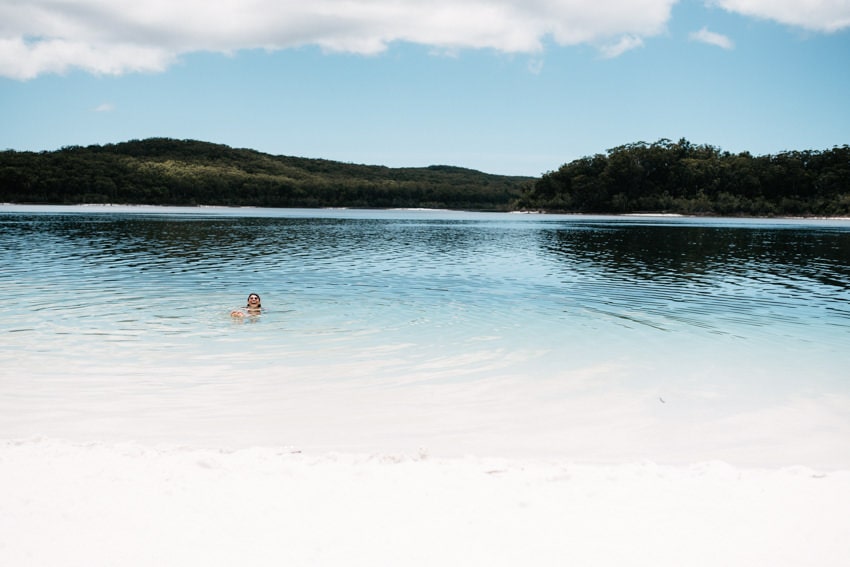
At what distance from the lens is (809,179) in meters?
180

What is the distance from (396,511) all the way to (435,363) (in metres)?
7.78

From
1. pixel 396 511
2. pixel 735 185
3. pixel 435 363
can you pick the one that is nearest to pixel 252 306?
pixel 435 363

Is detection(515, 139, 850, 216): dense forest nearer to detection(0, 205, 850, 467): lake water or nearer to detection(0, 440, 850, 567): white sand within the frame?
detection(0, 205, 850, 467): lake water

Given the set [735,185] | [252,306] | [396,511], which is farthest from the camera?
[735,185]

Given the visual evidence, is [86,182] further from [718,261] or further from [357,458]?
[357,458]

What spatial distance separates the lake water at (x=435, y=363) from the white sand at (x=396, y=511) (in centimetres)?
127

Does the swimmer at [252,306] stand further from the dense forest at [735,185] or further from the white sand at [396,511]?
the dense forest at [735,185]

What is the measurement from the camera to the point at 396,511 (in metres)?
6.56

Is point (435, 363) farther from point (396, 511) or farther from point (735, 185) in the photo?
point (735, 185)

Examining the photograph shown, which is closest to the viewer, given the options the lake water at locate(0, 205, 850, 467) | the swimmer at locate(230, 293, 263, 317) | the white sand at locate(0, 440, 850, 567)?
the white sand at locate(0, 440, 850, 567)

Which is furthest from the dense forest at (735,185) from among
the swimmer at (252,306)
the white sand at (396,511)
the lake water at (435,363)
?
the white sand at (396,511)

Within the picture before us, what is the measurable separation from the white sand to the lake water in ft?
4.18

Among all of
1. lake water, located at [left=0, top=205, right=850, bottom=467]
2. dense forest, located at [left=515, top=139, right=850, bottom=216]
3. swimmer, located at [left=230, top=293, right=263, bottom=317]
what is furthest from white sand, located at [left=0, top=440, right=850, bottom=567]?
dense forest, located at [left=515, top=139, right=850, bottom=216]

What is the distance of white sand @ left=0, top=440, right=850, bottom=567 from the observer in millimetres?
5719
